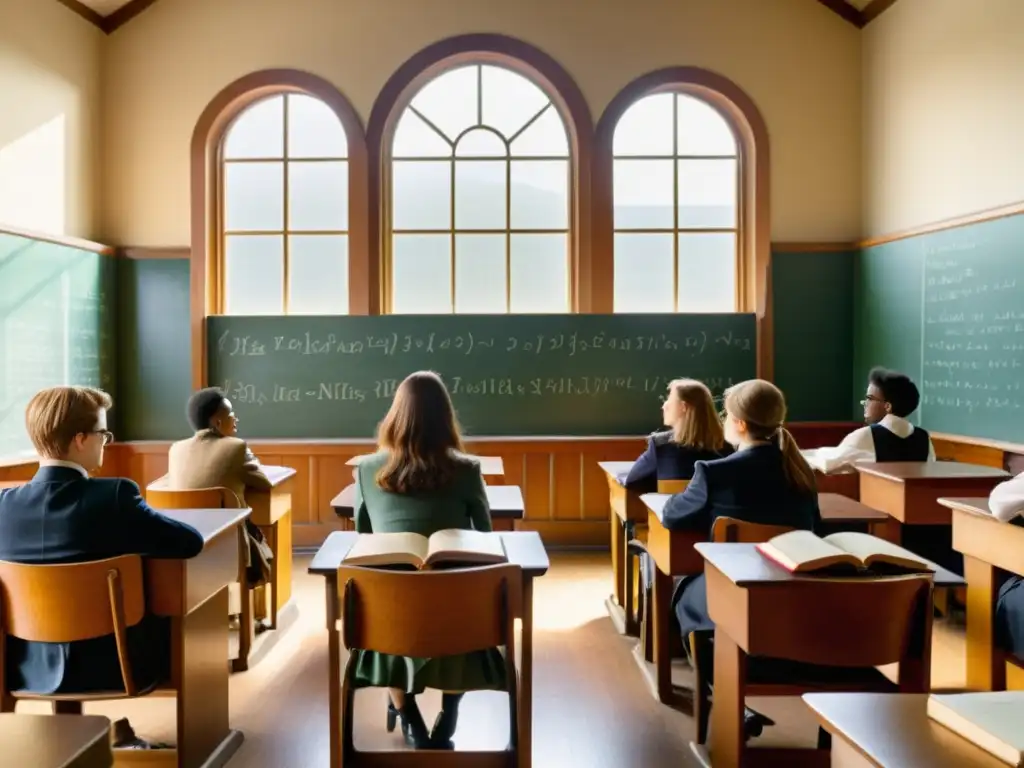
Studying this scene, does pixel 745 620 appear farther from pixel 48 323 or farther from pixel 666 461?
pixel 48 323

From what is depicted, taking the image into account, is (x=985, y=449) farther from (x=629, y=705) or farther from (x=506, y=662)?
(x=506, y=662)

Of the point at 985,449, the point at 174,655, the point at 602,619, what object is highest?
the point at 985,449

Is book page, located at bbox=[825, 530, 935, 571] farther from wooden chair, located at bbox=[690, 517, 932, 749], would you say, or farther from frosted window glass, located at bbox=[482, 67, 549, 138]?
frosted window glass, located at bbox=[482, 67, 549, 138]

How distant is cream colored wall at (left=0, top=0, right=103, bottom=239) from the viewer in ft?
14.5

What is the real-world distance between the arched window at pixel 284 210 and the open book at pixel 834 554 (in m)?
3.97

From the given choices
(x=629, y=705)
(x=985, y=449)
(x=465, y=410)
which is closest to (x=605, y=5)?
(x=465, y=410)

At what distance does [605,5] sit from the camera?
209 inches

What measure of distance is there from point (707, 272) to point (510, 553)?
3893mm

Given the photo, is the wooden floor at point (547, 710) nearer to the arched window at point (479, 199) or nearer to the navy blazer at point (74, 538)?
the navy blazer at point (74, 538)

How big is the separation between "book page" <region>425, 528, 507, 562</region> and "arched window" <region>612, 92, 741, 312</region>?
3549mm

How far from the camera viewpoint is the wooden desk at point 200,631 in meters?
2.09

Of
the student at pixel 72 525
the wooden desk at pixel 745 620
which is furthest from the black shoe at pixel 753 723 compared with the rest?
the student at pixel 72 525

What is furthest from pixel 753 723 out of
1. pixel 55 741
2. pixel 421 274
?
pixel 421 274

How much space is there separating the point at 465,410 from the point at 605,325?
1.11m
